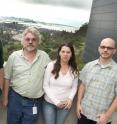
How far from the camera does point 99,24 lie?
37.3 metres

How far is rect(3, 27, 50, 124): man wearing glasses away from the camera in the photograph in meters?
3.38

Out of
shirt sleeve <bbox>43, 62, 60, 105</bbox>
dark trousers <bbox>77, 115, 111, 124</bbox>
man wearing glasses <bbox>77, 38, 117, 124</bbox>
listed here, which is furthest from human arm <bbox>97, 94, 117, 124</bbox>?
shirt sleeve <bbox>43, 62, 60, 105</bbox>

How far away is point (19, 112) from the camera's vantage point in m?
3.47

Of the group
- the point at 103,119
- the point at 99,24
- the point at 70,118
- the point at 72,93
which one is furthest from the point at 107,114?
the point at 99,24

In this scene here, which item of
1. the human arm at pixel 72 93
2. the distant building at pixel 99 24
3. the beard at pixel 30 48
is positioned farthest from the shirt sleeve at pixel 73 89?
the distant building at pixel 99 24

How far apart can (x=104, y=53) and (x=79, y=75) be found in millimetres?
458

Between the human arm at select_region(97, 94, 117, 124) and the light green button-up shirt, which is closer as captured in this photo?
the human arm at select_region(97, 94, 117, 124)

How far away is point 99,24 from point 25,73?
34621mm

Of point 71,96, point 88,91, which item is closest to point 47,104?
point 71,96

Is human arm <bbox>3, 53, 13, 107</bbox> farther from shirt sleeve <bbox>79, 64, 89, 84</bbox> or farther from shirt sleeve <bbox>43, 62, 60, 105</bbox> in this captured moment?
shirt sleeve <bbox>79, 64, 89, 84</bbox>

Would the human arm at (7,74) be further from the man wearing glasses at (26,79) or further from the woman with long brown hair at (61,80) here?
the woman with long brown hair at (61,80)

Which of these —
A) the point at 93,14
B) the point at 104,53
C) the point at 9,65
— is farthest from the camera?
the point at 93,14

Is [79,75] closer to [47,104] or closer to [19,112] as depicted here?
[47,104]

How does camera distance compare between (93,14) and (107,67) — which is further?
(93,14)
